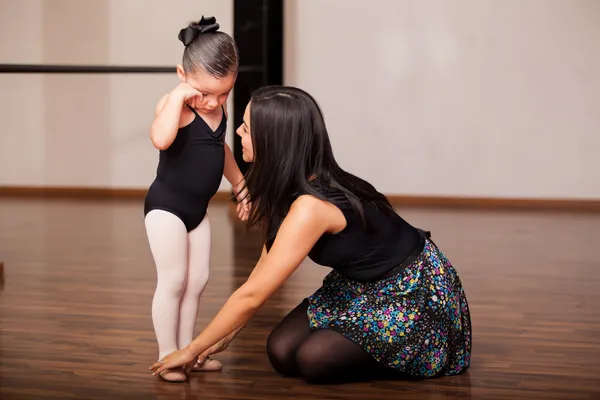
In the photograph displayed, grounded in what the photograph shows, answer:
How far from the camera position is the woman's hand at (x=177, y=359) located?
95.6 inches

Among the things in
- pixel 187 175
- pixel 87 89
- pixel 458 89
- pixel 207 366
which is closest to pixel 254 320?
pixel 207 366

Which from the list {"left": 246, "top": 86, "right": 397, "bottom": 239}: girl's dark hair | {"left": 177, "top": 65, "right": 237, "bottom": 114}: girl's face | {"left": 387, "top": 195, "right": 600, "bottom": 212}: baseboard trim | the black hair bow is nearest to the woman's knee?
{"left": 246, "top": 86, "right": 397, "bottom": 239}: girl's dark hair

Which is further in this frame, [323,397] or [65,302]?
[65,302]

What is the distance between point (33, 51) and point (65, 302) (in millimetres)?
3990

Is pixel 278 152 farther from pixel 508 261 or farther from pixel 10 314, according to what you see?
pixel 508 261

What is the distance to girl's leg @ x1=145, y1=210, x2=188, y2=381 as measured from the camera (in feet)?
8.29

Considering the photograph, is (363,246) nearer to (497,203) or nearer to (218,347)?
(218,347)

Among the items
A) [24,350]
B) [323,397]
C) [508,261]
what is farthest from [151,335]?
[508,261]

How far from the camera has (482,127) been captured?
22.3ft

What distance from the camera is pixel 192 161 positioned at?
259 cm

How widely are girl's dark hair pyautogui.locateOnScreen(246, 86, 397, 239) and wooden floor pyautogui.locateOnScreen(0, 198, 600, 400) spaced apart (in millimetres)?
478

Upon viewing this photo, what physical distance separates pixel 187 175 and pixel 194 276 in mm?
260

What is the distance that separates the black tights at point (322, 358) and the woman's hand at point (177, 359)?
0.26 metres

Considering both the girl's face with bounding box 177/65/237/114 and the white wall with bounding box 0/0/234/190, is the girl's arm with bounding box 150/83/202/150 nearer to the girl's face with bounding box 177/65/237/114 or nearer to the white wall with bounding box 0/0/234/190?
the girl's face with bounding box 177/65/237/114
